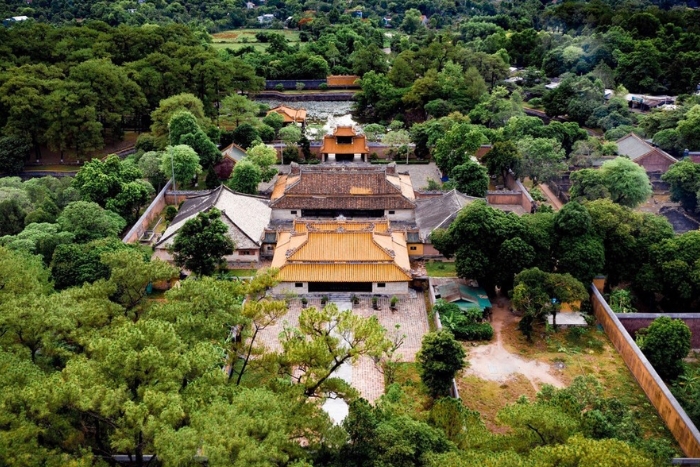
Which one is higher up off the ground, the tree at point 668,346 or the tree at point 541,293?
the tree at point 541,293

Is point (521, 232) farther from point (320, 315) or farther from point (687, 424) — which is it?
point (320, 315)

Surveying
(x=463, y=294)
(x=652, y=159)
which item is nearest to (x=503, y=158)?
(x=652, y=159)

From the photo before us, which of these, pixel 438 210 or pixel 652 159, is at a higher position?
pixel 438 210

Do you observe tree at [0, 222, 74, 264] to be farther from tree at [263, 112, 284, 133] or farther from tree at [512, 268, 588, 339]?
tree at [263, 112, 284, 133]

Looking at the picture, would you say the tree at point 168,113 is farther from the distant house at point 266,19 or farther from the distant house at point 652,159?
the distant house at point 266,19

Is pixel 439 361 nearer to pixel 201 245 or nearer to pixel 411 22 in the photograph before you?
pixel 201 245

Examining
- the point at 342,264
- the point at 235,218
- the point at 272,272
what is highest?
the point at 272,272

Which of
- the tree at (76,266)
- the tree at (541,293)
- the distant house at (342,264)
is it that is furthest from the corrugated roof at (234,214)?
the tree at (541,293)
